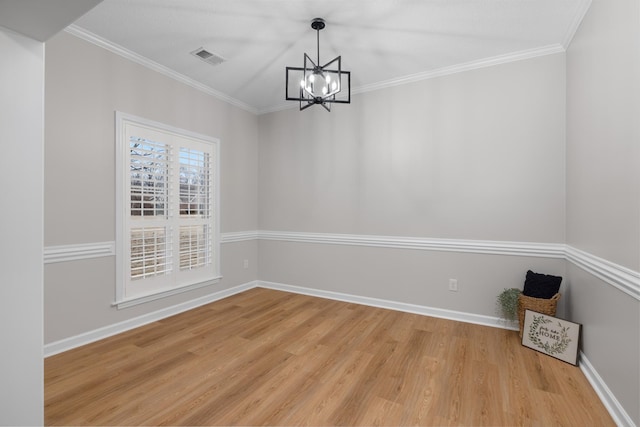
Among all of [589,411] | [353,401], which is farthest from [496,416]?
[353,401]

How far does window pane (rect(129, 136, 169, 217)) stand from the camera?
3.06 metres

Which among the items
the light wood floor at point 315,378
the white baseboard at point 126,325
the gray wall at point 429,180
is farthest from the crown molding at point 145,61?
the light wood floor at point 315,378

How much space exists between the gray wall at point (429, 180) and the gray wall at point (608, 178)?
0.34 metres

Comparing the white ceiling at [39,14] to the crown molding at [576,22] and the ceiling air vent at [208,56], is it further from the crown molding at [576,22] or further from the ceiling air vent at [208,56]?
the crown molding at [576,22]

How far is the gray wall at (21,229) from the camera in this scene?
103cm

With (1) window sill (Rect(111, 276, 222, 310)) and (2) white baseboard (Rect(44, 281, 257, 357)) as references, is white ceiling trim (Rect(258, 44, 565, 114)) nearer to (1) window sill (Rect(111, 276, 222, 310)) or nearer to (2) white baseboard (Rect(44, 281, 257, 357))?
(1) window sill (Rect(111, 276, 222, 310))

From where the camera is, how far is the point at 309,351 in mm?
2553

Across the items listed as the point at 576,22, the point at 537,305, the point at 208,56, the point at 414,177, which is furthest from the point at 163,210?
the point at 576,22

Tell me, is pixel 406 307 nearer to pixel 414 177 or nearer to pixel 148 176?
pixel 414 177

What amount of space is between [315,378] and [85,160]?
2.78 metres

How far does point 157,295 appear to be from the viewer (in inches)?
128

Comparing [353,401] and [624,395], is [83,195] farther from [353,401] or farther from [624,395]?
[624,395]

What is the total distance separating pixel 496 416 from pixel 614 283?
3.55ft

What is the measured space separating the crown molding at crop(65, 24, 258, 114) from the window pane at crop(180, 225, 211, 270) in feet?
5.84
